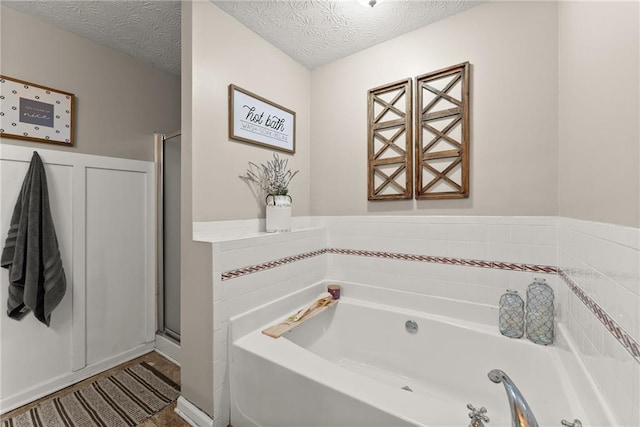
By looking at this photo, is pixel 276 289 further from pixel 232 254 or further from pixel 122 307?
pixel 122 307

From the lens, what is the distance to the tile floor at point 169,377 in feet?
4.58

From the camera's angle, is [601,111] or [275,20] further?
[275,20]

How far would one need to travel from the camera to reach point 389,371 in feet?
5.40

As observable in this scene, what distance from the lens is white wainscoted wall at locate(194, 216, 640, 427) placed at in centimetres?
71

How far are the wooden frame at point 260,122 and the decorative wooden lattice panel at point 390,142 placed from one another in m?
0.61

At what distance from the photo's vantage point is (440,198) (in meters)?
1.64

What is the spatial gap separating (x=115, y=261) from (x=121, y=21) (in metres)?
1.63

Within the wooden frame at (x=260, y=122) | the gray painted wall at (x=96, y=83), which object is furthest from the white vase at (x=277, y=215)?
the gray painted wall at (x=96, y=83)

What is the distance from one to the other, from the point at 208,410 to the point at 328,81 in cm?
232

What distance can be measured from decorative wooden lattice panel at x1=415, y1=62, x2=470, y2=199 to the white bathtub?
0.74 m

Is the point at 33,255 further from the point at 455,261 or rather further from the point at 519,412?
the point at 455,261

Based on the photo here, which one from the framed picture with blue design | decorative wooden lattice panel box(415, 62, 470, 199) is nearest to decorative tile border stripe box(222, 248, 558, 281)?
decorative wooden lattice panel box(415, 62, 470, 199)

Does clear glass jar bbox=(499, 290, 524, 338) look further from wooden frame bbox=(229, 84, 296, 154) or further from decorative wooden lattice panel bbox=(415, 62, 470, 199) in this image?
wooden frame bbox=(229, 84, 296, 154)

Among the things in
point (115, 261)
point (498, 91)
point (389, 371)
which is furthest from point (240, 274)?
point (498, 91)
